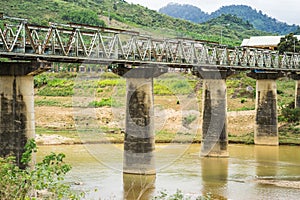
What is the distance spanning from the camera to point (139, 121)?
43.6m

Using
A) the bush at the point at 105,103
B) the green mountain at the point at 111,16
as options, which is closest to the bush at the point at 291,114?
the bush at the point at 105,103

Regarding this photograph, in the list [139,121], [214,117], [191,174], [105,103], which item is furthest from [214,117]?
[105,103]

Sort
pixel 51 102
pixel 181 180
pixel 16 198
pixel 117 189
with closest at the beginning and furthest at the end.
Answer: pixel 16 198 < pixel 117 189 < pixel 181 180 < pixel 51 102

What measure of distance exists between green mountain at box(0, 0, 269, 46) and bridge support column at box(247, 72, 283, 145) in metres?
29.9

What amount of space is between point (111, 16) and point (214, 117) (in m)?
99.9

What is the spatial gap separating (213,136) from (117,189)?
1755 centimetres

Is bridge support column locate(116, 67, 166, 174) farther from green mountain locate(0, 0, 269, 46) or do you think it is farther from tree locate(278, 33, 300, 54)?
tree locate(278, 33, 300, 54)

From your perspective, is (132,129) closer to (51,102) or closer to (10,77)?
(10,77)

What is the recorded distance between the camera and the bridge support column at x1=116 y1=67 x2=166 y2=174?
43.5 meters

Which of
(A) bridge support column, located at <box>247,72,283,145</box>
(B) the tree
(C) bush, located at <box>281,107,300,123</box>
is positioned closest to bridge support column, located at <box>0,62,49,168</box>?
(A) bridge support column, located at <box>247,72,283,145</box>

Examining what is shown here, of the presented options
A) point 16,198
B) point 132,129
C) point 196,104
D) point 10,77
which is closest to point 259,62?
point 196,104

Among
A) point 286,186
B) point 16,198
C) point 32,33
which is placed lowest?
point 286,186

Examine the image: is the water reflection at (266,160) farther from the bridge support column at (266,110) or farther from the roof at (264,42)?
the roof at (264,42)

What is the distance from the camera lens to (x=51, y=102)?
281 feet
